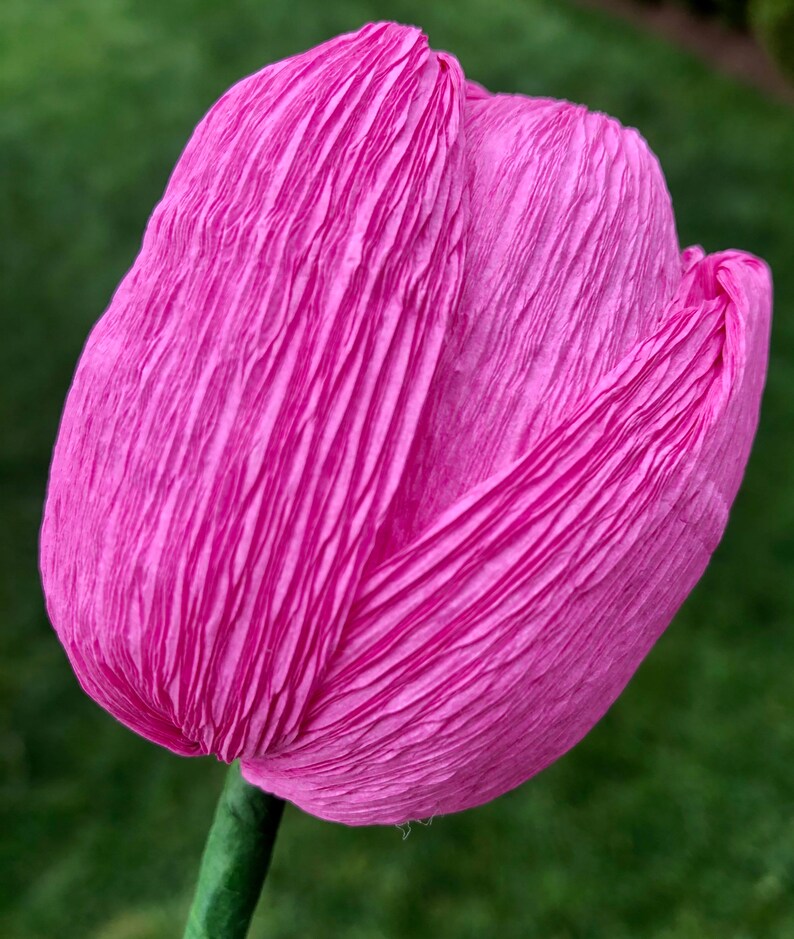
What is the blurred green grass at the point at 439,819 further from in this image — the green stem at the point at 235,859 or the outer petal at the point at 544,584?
the outer petal at the point at 544,584

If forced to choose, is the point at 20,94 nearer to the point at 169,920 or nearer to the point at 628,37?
the point at 628,37

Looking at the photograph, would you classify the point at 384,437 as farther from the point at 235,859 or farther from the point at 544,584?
the point at 235,859

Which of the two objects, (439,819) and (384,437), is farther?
(439,819)

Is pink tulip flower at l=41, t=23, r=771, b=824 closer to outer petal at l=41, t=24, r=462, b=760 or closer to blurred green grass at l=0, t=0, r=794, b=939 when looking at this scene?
outer petal at l=41, t=24, r=462, b=760

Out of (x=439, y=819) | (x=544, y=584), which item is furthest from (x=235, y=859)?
(x=439, y=819)

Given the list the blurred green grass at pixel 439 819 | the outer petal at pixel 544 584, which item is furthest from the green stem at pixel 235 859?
the blurred green grass at pixel 439 819

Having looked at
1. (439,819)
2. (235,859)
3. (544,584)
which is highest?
(544,584)
